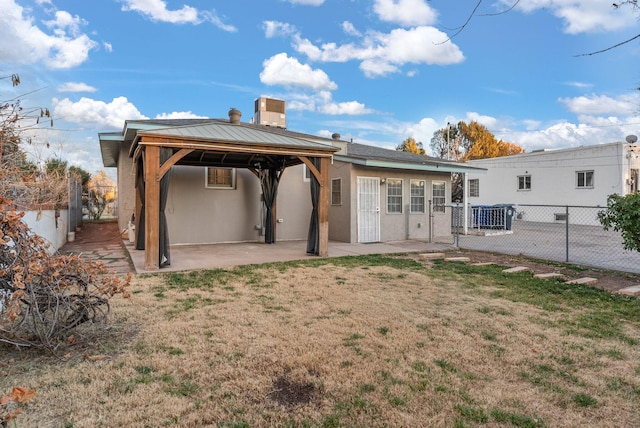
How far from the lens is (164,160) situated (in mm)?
7176

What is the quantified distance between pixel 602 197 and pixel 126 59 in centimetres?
2165

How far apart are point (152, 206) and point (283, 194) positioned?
6059mm

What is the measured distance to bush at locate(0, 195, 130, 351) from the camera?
295cm

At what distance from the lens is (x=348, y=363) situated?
124 inches

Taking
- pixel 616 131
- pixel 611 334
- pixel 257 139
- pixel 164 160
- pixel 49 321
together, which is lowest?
pixel 611 334

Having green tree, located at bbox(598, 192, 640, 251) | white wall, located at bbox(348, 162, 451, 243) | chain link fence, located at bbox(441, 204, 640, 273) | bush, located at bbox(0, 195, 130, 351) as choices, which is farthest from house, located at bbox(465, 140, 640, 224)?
bush, located at bbox(0, 195, 130, 351)

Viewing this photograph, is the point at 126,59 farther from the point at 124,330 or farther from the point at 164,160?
the point at 124,330

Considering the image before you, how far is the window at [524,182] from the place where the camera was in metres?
21.5

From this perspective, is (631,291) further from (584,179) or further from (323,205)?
(584,179)

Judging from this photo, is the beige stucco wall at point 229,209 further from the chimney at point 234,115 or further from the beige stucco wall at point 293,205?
the chimney at point 234,115

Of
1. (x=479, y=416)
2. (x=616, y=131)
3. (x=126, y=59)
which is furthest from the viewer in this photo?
(x=616, y=131)

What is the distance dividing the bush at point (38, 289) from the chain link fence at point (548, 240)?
8416 millimetres

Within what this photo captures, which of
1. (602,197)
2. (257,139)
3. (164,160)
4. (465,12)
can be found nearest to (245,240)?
(257,139)

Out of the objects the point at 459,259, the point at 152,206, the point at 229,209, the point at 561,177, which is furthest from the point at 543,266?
the point at 561,177
